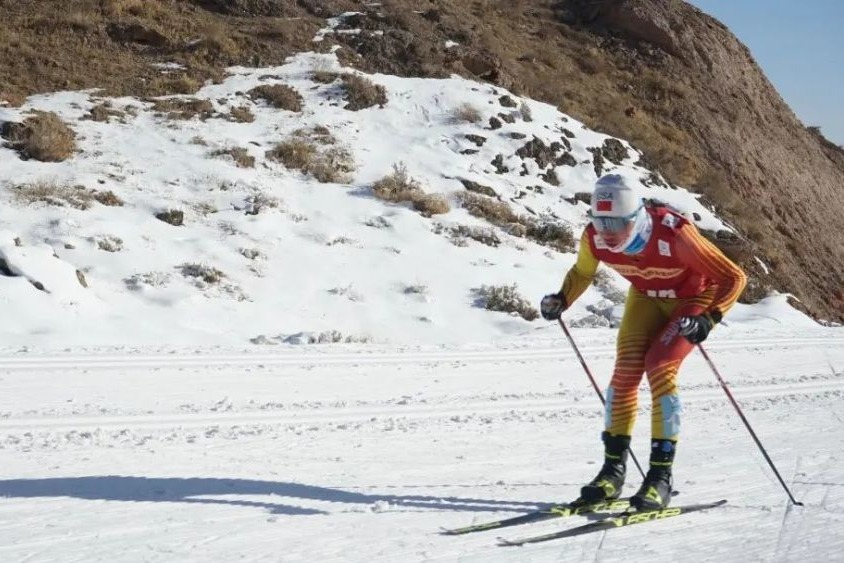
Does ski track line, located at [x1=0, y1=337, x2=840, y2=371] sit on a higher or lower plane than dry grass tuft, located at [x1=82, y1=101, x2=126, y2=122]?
higher

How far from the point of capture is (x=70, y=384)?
7.16 metres

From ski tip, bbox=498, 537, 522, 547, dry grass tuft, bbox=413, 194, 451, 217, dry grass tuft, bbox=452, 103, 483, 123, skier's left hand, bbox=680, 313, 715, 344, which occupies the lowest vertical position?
dry grass tuft, bbox=413, 194, 451, 217

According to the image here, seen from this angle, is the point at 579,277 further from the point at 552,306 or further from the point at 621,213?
the point at 621,213

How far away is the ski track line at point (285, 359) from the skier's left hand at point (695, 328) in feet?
15.8

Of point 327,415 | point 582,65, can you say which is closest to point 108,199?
point 327,415

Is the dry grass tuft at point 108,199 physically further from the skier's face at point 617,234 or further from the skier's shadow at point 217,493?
the skier's face at point 617,234

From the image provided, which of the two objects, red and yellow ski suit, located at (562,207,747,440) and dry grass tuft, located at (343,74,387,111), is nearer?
red and yellow ski suit, located at (562,207,747,440)

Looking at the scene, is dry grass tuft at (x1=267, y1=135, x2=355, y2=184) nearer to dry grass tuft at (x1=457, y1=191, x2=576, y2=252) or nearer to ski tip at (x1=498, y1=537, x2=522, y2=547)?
dry grass tuft at (x1=457, y1=191, x2=576, y2=252)

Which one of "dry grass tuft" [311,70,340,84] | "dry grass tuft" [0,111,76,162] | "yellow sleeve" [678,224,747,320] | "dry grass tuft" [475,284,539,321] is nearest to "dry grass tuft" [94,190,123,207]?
"dry grass tuft" [0,111,76,162]

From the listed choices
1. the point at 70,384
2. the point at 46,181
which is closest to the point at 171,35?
the point at 46,181

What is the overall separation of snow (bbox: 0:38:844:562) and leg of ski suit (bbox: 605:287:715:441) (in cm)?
54

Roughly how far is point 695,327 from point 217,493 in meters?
2.65

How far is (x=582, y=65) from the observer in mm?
29016

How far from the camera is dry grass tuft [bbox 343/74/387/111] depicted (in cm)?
2056
